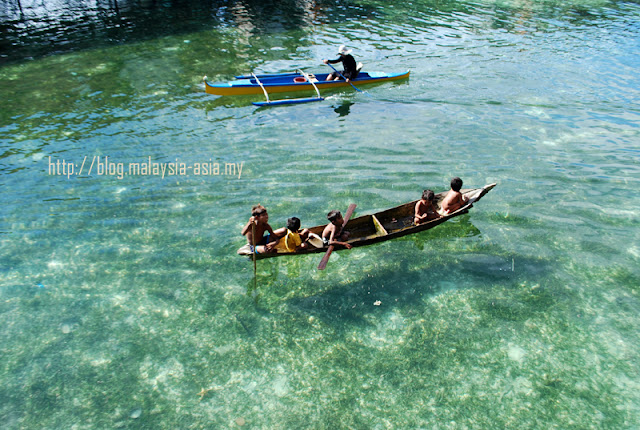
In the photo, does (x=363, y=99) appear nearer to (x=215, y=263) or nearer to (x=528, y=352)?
(x=215, y=263)

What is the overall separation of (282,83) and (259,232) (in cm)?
1063

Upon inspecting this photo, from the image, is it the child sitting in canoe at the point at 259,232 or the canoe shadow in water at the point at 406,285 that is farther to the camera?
the child sitting in canoe at the point at 259,232

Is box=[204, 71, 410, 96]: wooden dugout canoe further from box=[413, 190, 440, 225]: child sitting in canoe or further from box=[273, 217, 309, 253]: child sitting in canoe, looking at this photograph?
box=[273, 217, 309, 253]: child sitting in canoe

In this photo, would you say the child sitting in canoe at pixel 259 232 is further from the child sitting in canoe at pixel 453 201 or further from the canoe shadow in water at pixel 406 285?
the child sitting in canoe at pixel 453 201

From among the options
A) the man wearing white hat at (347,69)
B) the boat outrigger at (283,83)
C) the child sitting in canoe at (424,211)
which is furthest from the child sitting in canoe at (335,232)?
the man wearing white hat at (347,69)

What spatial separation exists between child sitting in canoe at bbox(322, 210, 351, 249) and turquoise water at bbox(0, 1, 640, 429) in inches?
27.2

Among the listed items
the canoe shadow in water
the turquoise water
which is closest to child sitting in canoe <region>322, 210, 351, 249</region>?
the turquoise water

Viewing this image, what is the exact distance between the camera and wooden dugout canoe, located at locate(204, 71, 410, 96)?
57.4ft

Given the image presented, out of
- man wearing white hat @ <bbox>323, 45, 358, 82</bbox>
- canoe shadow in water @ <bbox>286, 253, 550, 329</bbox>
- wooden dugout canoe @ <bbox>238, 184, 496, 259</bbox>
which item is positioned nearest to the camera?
canoe shadow in water @ <bbox>286, 253, 550, 329</bbox>

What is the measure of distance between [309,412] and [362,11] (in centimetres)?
2943

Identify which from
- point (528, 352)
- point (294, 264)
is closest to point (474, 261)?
point (528, 352)

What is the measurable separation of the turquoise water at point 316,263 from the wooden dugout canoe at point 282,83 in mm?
510

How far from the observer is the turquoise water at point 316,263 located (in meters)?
7.18

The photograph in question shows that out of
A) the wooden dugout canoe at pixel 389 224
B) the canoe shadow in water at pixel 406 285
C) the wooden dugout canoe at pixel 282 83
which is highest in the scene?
the wooden dugout canoe at pixel 282 83
